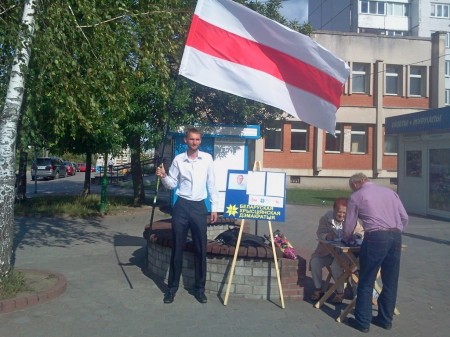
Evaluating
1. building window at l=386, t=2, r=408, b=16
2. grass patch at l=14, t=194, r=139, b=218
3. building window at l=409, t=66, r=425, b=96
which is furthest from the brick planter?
building window at l=386, t=2, r=408, b=16

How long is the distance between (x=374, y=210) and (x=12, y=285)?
4.36m

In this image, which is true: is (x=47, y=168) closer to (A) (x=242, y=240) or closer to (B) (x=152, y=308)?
(A) (x=242, y=240)

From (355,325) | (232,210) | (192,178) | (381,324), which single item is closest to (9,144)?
(192,178)

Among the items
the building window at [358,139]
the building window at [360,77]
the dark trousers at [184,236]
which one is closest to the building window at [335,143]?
the building window at [358,139]

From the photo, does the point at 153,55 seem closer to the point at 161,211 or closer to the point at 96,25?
the point at 96,25

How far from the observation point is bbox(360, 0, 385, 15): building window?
187 feet

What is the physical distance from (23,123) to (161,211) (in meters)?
8.74

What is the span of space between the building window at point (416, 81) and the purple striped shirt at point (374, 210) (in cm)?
3036

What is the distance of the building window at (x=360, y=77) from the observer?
110ft

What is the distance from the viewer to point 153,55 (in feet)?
28.2

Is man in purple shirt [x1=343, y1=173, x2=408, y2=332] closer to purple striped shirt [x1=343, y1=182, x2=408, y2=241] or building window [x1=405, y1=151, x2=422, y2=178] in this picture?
purple striped shirt [x1=343, y1=182, x2=408, y2=241]

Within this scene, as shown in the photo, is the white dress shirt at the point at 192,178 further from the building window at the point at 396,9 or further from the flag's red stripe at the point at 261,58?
the building window at the point at 396,9

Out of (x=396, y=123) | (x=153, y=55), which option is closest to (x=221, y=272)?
(x=153, y=55)

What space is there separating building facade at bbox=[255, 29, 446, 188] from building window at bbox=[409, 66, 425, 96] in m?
0.06
